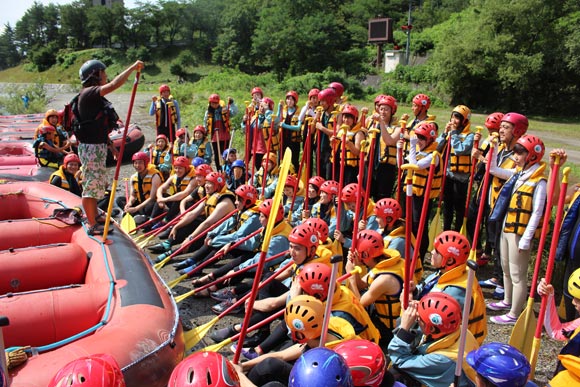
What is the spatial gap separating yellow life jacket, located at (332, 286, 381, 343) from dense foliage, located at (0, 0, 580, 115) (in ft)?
82.2

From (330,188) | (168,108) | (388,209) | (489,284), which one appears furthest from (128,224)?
(489,284)

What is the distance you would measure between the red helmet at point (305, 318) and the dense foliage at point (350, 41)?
25.7 meters

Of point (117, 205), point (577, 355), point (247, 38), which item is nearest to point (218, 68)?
point (247, 38)

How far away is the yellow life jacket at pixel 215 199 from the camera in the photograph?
311 inches

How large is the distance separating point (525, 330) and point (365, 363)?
6.87 feet

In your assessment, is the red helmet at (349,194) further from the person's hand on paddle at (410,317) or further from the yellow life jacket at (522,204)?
the person's hand on paddle at (410,317)

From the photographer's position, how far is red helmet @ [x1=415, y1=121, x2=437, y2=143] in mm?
6496

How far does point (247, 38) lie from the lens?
62000 mm

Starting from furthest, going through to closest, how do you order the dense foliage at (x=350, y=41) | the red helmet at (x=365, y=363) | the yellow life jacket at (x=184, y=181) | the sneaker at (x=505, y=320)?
the dense foliage at (x=350, y=41), the yellow life jacket at (x=184, y=181), the sneaker at (x=505, y=320), the red helmet at (x=365, y=363)

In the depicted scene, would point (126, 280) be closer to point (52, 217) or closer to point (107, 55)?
point (52, 217)

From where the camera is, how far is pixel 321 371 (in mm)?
2617

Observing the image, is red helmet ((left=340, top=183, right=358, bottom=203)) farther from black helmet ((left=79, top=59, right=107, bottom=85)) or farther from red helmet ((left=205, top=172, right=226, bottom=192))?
black helmet ((left=79, top=59, right=107, bottom=85))

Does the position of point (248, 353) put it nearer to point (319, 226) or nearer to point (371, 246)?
point (319, 226)

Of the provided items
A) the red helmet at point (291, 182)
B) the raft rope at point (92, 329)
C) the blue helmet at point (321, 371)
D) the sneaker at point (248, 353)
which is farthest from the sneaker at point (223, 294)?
the blue helmet at point (321, 371)
